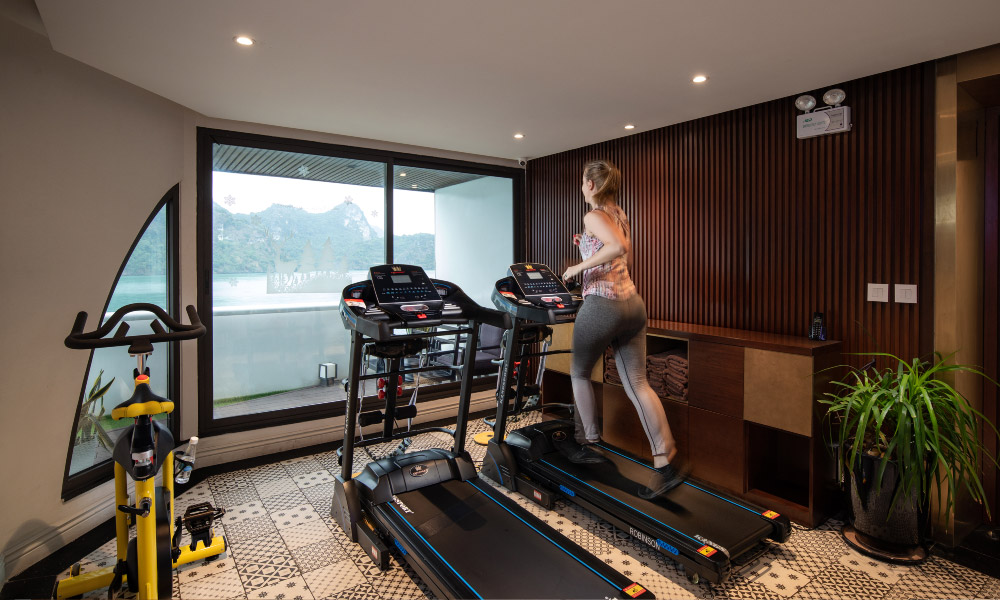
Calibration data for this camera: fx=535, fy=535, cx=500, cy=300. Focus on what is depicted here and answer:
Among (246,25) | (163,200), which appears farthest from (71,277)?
(246,25)

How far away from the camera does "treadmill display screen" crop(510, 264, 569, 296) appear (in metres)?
3.39

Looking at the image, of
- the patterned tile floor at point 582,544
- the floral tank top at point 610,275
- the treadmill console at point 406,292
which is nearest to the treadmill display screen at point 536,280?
the floral tank top at point 610,275

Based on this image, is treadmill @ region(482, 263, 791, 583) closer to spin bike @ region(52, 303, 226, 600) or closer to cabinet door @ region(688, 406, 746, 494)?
cabinet door @ region(688, 406, 746, 494)

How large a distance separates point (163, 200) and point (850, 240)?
439cm

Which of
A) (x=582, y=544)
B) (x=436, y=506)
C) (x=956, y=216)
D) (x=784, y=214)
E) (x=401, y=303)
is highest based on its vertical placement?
(x=784, y=214)

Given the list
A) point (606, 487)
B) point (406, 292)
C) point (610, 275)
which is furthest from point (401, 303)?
point (606, 487)

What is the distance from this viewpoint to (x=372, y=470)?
3031 millimetres

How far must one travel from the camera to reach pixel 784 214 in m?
3.48

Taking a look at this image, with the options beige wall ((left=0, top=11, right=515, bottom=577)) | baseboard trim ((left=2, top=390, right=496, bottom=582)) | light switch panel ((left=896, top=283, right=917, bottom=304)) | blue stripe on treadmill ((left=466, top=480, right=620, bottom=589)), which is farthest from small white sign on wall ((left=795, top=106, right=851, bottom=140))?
beige wall ((left=0, top=11, right=515, bottom=577))

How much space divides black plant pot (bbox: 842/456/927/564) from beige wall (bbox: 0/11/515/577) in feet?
13.6

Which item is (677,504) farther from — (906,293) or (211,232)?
(211,232)

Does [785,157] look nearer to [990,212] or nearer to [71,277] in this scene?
[990,212]

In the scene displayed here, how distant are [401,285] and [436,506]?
1.22 meters

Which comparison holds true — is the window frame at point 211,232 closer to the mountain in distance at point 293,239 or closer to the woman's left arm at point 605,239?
the mountain in distance at point 293,239
